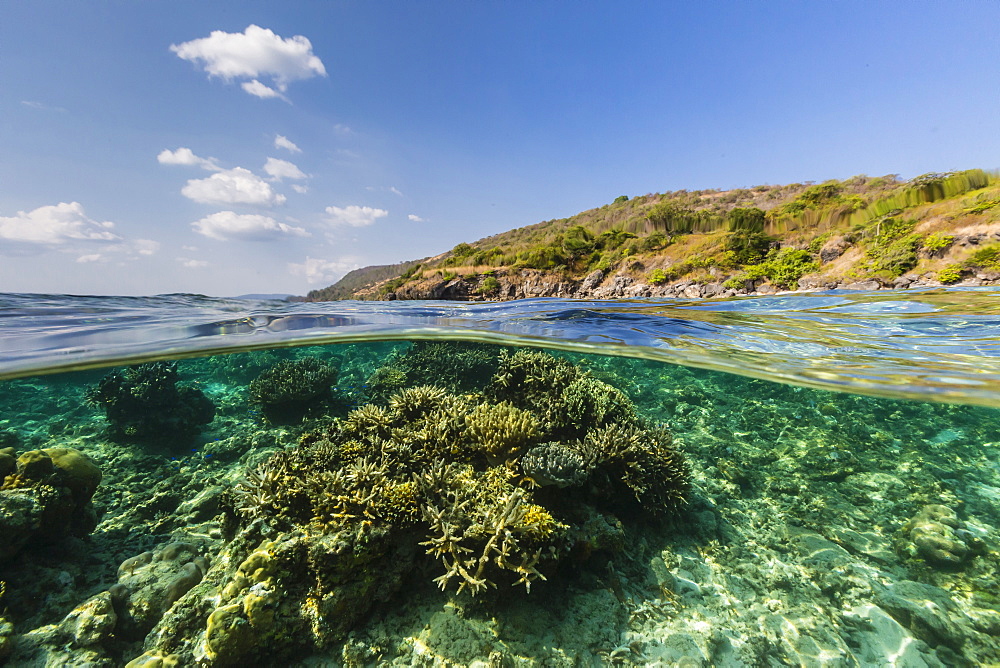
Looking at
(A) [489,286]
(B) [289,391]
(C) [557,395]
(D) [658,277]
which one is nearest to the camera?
(C) [557,395]

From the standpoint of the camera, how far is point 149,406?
8633 millimetres

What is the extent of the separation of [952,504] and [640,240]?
23427mm

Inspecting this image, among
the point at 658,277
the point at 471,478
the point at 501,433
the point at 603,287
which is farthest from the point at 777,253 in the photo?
the point at 471,478

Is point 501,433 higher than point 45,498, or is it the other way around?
point 501,433

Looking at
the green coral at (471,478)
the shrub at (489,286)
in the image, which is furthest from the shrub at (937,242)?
the shrub at (489,286)

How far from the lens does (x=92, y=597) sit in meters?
4.02

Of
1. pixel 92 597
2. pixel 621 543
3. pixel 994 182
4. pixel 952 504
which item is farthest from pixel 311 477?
pixel 994 182

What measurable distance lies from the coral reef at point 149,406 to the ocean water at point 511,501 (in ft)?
0.22

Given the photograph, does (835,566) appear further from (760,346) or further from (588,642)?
(760,346)

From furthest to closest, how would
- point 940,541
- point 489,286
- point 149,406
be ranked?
point 489,286 → point 149,406 → point 940,541

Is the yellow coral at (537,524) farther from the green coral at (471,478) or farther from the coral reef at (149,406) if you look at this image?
the coral reef at (149,406)

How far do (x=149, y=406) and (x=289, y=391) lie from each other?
341 cm

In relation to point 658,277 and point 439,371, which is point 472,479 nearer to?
point 439,371

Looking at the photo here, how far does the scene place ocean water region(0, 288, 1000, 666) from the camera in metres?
3.85
